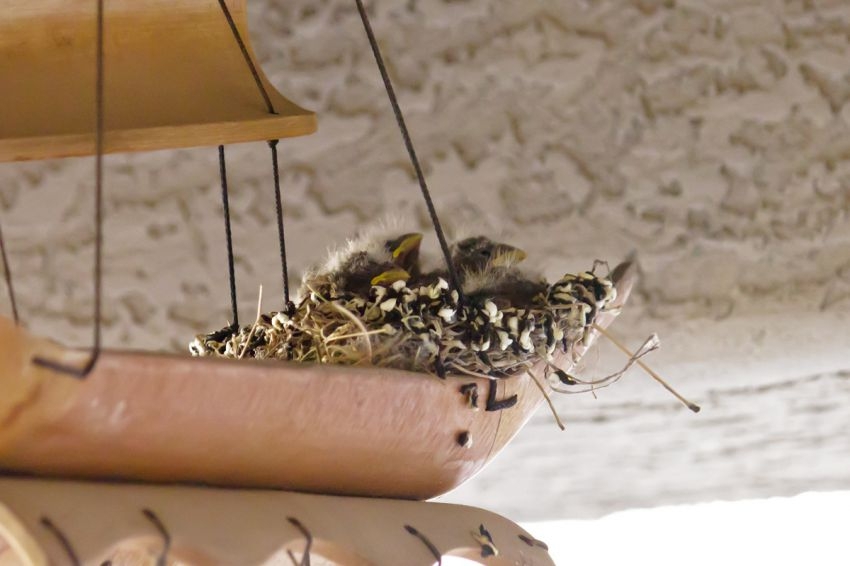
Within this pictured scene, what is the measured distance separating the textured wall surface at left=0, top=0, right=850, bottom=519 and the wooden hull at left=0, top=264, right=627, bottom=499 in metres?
0.70

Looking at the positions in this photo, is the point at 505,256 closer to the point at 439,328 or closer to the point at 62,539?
the point at 439,328

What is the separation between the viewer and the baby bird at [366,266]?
0.78 m

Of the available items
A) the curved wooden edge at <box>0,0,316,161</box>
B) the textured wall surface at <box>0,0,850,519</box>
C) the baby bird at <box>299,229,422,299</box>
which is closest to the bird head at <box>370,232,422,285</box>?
the baby bird at <box>299,229,422,299</box>

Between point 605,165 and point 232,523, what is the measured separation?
938 mm

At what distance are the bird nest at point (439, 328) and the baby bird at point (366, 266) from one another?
2 cm

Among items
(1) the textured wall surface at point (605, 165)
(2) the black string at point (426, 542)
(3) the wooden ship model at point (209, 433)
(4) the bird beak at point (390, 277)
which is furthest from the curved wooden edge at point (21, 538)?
(1) the textured wall surface at point (605, 165)

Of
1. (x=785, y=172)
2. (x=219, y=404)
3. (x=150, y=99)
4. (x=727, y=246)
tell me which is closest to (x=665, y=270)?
(x=727, y=246)

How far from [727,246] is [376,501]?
2.81 feet

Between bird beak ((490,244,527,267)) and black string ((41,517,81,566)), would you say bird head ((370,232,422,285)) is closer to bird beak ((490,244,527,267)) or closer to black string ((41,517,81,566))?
bird beak ((490,244,527,267))

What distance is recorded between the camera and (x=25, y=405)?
46cm

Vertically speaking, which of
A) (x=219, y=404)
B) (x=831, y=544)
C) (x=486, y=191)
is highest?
(x=219, y=404)

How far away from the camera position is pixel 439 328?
68 centimetres

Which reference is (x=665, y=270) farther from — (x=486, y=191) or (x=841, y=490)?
(x=841, y=490)

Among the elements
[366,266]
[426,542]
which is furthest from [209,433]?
[366,266]
